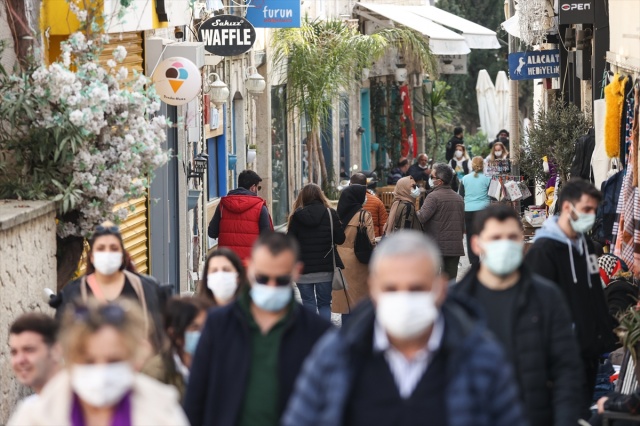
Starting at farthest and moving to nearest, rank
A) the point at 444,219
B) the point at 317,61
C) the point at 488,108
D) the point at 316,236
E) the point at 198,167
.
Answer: the point at 488,108
the point at 317,61
the point at 198,167
the point at 444,219
the point at 316,236

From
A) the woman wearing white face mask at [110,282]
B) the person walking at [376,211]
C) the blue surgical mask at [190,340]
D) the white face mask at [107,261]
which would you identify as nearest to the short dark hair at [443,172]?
the person walking at [376,211]

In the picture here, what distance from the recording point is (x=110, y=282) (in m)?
7.54

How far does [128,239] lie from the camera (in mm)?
13148

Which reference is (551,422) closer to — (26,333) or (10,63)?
(26,333)

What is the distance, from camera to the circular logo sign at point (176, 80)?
531 inches

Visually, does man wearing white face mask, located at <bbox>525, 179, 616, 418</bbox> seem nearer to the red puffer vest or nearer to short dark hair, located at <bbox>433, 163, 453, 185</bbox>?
the red puffer vest

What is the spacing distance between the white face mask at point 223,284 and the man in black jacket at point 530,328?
1.38 metres

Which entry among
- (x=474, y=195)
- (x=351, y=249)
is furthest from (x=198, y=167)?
(x=474, y=195)

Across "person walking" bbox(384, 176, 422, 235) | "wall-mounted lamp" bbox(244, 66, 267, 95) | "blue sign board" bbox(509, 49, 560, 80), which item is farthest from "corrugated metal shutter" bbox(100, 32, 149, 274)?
"blue sign board" bbox(509, 49, 560, 80)

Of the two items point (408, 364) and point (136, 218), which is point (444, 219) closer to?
point (136, 218)

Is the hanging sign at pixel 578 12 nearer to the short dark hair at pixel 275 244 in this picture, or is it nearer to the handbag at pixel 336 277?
the handbag at pixel 336 277

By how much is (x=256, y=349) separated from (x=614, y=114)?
778 centimetres

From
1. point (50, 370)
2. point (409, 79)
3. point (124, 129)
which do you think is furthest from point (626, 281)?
point (409, 79)

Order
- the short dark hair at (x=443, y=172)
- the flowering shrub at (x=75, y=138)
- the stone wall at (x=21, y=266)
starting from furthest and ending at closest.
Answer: the short dark hair at (x=443, y=172)
the flowering shrub at (x=75, y=138)
the stone wall at (x=21, y=266)
